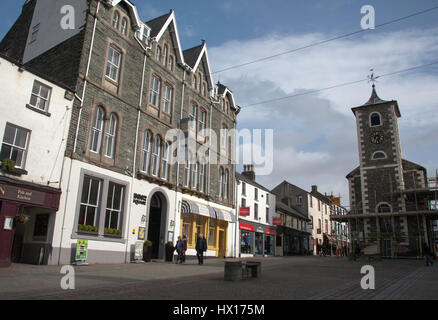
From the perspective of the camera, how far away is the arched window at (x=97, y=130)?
1925cm

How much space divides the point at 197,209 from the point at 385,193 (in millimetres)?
26364

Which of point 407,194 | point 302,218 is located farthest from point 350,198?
point 302,218

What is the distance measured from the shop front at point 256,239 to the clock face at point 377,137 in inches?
664

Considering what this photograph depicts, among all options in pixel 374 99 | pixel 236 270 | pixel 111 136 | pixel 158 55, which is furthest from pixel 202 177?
pixel 374 99

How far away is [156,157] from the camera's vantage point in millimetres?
23750

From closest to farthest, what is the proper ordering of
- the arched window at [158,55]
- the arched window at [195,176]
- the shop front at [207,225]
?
the arched window at [158,55]
the shop front at [207,225]
the arched window at [195,176]

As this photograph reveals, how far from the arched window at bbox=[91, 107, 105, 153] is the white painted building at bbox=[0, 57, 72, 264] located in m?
1.77

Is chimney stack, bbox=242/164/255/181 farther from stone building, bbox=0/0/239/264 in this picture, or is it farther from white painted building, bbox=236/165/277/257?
stone building, bbox=0/0/239/264

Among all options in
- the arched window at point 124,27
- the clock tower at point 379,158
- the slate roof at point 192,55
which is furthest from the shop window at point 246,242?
the arched window at point 124,27

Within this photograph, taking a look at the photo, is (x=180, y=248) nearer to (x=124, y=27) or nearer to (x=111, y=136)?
(x=111, y=136)

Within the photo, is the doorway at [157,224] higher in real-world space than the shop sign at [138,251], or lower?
higher

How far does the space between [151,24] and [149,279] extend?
820 inches

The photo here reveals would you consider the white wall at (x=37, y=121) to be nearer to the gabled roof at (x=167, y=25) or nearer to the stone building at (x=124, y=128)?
the stone building at (x=124, y=128)

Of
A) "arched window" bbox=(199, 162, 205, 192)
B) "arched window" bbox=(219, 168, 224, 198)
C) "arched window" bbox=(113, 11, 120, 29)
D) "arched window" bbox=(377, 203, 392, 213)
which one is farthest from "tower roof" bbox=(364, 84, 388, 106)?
"arched window" bbox=(113, 11, 120, 29)
